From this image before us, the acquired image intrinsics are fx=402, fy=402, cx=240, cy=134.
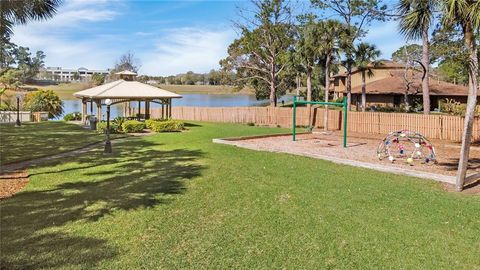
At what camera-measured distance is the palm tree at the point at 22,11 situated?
904 cm

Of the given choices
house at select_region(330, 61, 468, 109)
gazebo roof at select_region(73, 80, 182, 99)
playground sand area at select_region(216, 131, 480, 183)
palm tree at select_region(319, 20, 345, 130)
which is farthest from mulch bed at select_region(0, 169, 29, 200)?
house at select_region(330, 61, 468, 109)

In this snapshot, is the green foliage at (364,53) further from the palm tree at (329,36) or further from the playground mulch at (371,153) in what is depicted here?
the playground mulch at (371,153)

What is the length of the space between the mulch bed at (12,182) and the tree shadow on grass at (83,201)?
0.30m

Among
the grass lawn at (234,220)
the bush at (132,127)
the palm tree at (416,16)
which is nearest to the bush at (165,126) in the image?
the bush at (132,127)

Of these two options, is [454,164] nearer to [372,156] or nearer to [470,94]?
[372,156]

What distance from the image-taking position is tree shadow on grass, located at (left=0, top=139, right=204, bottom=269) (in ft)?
16.3

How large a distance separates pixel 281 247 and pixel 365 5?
87.8ft

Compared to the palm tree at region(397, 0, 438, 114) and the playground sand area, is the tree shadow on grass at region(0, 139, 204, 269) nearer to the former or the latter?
the playground sand area

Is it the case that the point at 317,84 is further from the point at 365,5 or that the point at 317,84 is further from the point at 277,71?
the point at 365,5

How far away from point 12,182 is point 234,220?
18.4 ft

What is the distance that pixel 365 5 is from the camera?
1121 inches

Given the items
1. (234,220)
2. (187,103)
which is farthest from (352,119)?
(187,103)

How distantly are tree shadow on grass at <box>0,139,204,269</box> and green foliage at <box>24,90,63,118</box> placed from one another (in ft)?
82.8

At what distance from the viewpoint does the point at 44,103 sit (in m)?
35.6
